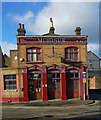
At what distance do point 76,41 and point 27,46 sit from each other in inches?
246

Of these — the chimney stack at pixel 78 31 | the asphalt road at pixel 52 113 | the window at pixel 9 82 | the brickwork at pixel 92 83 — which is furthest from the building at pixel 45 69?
the brickwork at pixel 92 83

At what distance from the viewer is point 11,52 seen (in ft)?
62.6

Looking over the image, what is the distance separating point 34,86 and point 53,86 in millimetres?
2379

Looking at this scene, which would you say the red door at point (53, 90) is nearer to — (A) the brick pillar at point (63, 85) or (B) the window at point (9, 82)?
(A) the brick pillar at point (63, 85)

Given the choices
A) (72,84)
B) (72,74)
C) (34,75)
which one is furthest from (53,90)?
(72,74)

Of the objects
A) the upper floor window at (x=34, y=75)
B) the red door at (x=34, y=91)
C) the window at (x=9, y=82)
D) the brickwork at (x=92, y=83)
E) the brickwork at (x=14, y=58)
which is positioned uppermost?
the brickwork at (x=14, y=58)

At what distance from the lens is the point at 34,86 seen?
18.7 m

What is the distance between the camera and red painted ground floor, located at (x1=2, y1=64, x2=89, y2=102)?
722 inches

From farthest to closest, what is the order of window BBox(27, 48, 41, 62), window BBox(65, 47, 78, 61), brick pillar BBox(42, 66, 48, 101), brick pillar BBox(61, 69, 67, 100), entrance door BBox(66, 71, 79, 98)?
window BBox(65, 47, 78, 61) < entrance door BBox(66, 71, 79, 98) < window BBox(27, 48, 41, 62) < brick pillar BBox(61, 69, 67, 100) < brick pillar BBox(42, 66, 48, 101)

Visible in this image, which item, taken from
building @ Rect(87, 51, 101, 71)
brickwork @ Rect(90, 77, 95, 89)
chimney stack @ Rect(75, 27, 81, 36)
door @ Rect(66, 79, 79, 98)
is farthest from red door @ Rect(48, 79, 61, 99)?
building @ Rect(87, 51, 101, 71)

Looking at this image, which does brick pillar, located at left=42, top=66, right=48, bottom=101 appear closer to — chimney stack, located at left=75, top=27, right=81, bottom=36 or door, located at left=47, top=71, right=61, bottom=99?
door, located at left=47, top=71, right=61, bottom=99

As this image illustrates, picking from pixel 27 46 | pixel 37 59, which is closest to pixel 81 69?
pixel 37 59

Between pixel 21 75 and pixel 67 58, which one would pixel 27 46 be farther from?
pixel 67 58

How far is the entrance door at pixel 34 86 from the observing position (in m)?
18.6
